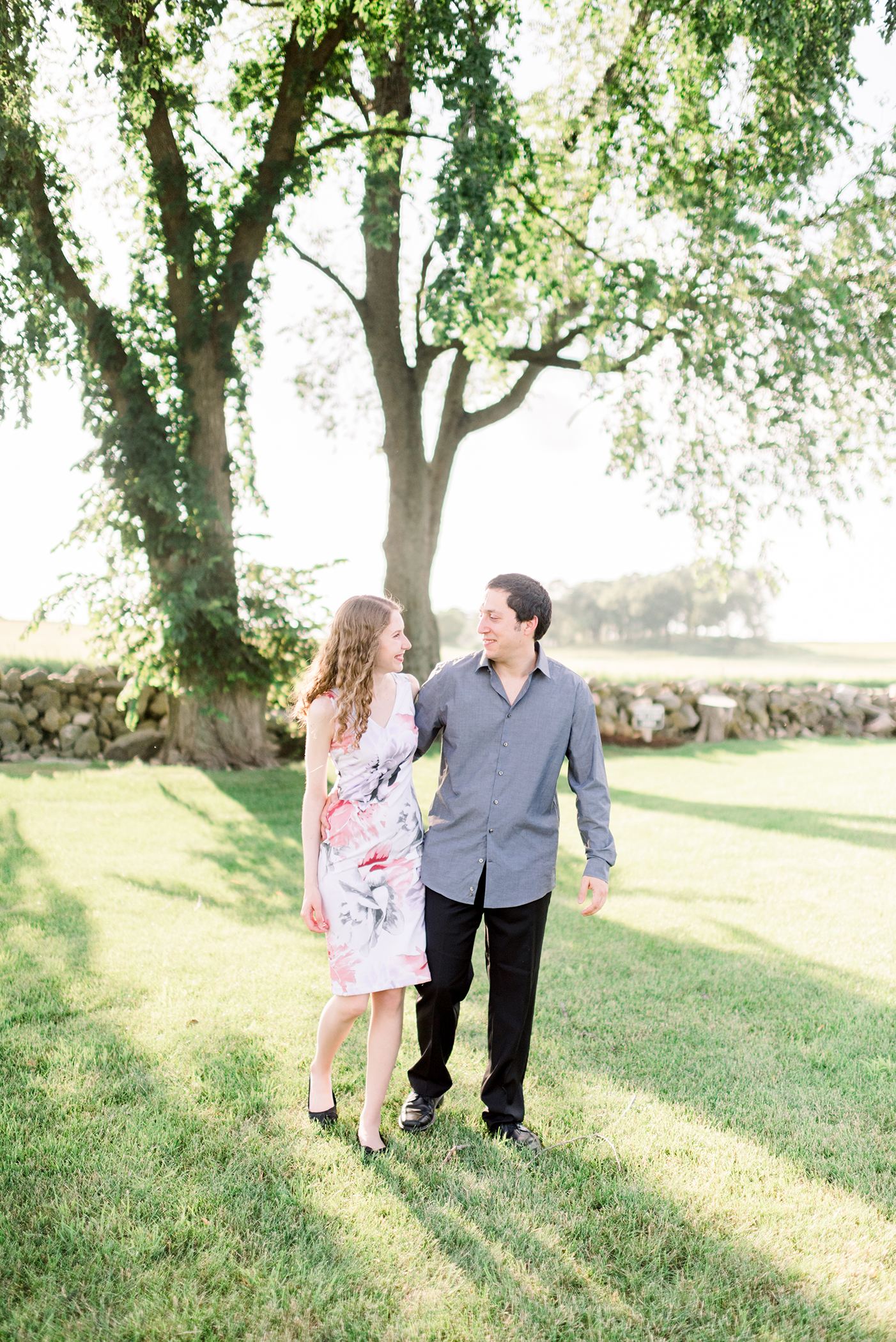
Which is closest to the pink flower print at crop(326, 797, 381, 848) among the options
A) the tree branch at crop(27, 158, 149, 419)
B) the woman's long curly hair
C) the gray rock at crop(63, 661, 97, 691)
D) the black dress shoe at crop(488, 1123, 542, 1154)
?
the woman's long curly hair

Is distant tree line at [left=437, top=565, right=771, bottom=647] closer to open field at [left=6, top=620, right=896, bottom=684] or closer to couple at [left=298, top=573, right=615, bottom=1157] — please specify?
open field at [left=6, top=620, right=896, bottom=684]

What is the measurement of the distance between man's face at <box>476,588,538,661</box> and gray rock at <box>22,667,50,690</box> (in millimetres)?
9909

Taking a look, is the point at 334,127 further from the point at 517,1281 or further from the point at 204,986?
the point at 517,1281

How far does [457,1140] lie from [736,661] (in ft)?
86.6

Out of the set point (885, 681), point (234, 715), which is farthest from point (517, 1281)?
point (885, 681)

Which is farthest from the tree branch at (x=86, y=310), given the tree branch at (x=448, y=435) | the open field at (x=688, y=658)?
the tree branch at (x=448, y=435)

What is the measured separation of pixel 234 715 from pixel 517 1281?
8.61 meters

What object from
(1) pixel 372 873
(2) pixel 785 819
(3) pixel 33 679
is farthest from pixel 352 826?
(3) pixel 33 679

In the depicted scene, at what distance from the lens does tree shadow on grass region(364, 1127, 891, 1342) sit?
7.62 ft

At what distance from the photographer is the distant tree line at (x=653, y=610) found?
1355 inches

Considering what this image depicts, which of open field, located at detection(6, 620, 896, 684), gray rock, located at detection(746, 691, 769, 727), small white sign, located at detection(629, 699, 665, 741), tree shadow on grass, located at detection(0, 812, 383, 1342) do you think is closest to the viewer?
tree shadow on grass, located at detection(0, 812, 383, 1342)

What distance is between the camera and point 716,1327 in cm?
231

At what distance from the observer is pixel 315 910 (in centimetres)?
304

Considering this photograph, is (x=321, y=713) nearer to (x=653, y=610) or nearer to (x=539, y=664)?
(x=539, y=664)
